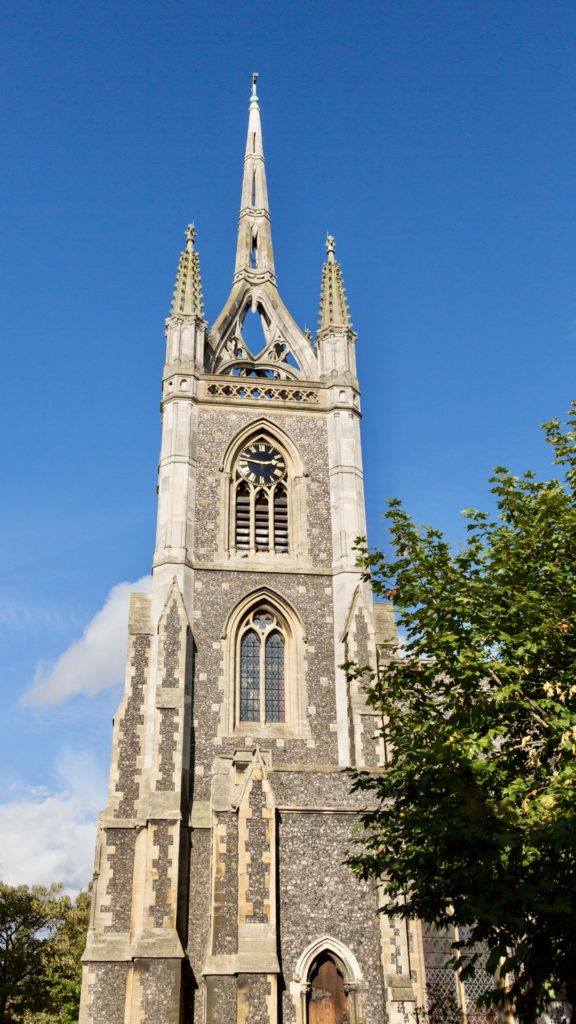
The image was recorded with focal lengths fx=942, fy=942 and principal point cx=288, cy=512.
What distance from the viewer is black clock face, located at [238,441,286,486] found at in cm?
2839

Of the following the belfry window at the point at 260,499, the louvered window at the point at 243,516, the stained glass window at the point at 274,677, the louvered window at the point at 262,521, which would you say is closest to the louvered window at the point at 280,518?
the belfry window at the point at 260,499

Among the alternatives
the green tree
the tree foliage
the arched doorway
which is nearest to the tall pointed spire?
the green tree

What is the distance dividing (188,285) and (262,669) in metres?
13.6

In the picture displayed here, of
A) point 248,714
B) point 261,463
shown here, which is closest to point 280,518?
point 261,463

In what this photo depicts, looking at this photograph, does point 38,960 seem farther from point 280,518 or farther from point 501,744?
A: point 501,744

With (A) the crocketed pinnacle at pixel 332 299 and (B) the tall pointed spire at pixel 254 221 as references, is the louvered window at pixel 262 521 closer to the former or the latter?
(A) the crocketed pinnacle at pixel 332 299

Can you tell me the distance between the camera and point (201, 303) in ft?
102

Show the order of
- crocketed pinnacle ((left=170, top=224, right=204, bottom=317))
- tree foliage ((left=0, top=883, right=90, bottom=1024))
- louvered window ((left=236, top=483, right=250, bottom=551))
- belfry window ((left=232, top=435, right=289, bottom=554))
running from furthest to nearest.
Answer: tree foliage ((left=0, top=883, right=90, bottom=1024)), crocketed pinnacle ((left=170, top=224, right=204, bottom=317)), belfry window ((left=232, top=435, right=289, bottom=554)), louvered window ((left=236, top=483, right=250, bottom=551))

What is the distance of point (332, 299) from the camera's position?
106 feet

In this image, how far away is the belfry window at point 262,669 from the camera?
24453 mm

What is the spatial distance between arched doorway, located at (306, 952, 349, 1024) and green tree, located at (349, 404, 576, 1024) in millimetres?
6399

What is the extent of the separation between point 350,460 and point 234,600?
235 inches

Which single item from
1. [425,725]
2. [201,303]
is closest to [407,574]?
[425,725]

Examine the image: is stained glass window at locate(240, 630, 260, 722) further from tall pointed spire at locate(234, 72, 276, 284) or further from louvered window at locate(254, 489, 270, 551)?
tall pointed spire at locate(234, 72, 276, 284)
